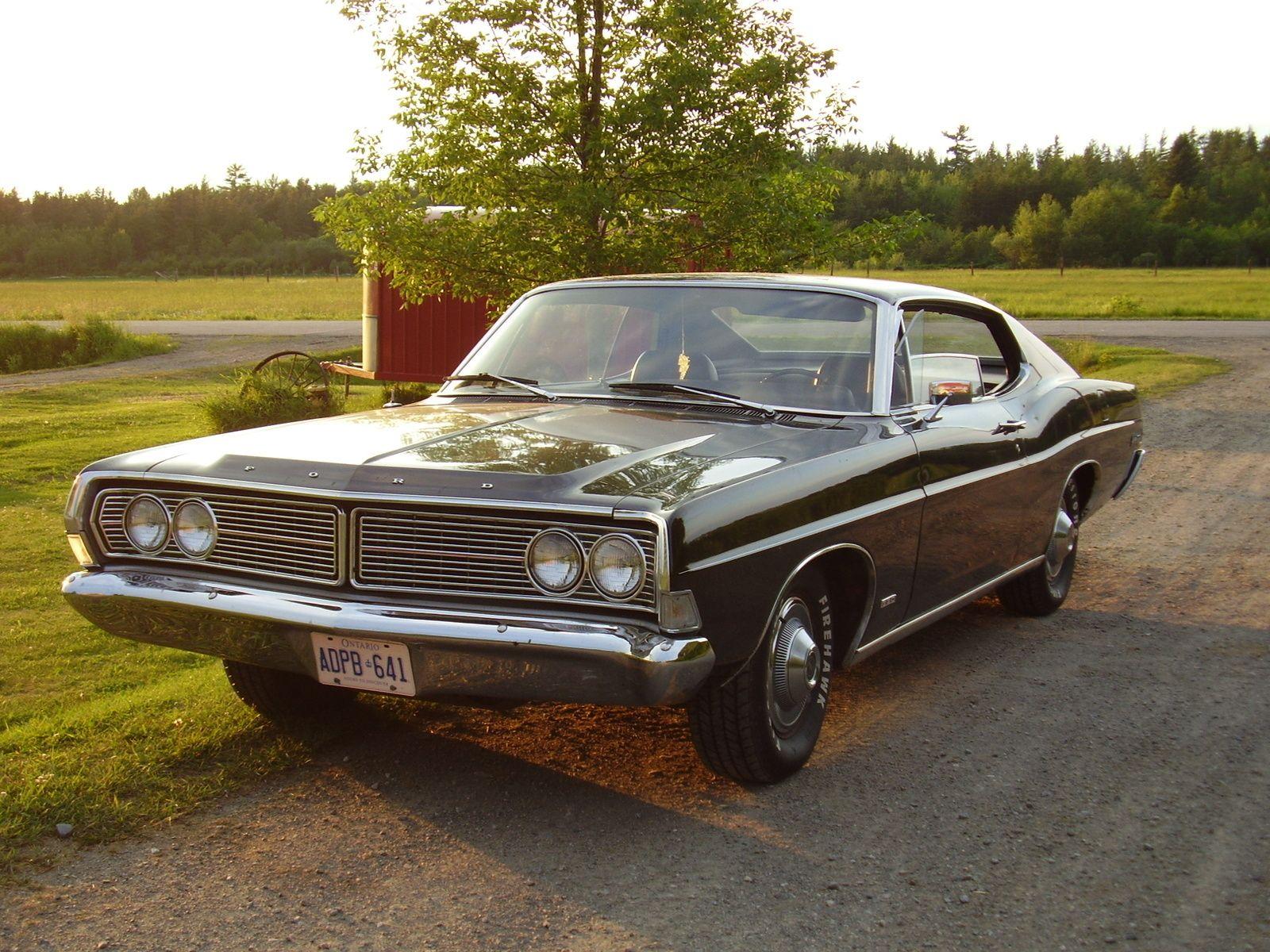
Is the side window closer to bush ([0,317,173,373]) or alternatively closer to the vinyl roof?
the vinyl roof

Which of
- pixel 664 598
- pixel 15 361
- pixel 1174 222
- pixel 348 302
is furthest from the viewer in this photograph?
pixel 1174 222

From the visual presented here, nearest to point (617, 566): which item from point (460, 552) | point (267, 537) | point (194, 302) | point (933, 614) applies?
point (460, 552)

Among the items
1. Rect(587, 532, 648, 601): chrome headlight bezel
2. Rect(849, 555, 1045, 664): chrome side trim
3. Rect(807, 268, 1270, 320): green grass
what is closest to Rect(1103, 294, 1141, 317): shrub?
Rect(807, 268, 1270, 320): green grass

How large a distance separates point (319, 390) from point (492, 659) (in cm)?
1028

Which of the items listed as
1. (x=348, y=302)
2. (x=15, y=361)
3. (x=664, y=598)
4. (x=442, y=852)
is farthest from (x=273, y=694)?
(x=348, y=302)

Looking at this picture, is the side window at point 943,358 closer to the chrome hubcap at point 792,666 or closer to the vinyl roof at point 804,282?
the vinyl roof at point 804,282

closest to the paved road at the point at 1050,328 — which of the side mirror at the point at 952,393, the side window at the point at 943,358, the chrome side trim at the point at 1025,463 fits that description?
the chrome side trim at the point at 1025,463

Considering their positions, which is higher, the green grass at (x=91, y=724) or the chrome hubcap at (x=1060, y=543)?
the chrome hubcap at (x=1060, y=543)

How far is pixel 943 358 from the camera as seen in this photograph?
Answer: 622 cm

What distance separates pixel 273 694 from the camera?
171 inches

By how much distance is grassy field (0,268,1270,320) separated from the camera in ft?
122

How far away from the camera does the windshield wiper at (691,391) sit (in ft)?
14.6

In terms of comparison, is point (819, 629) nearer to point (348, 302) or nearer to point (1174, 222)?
point (348, 302)

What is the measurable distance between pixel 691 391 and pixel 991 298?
45.9 m
